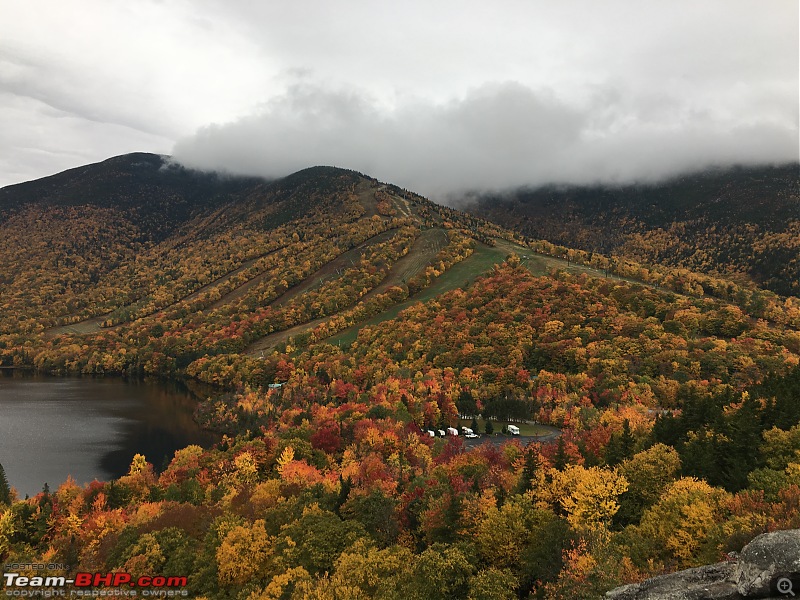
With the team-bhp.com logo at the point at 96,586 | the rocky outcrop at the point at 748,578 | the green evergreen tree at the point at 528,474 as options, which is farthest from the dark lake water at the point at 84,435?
the rocky outcrop at the point at 748,578

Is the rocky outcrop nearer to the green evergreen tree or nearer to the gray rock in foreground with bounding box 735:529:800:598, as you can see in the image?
the gray rock in foreground with bounding box 735:529:800:598

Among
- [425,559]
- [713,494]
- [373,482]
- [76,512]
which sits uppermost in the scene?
[713,494]

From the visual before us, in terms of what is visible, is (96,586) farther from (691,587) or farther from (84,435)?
(84,435)

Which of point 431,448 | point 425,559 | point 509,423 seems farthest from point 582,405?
point 425,559

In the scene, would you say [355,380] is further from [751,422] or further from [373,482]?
[751,422]

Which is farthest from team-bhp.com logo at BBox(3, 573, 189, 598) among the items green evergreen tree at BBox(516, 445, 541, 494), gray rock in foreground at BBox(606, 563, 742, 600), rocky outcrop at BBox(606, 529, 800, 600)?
rocky outcrop at BBox(606, 529, 800, 600)

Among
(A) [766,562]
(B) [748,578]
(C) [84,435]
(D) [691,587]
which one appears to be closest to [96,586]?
(D) [691,587]
